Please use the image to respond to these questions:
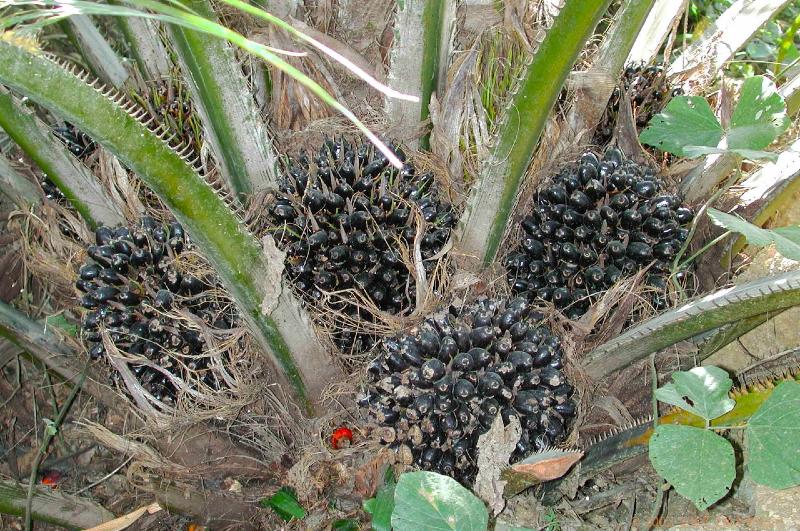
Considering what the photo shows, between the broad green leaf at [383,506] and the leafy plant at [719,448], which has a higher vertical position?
the leafy plant at [719,448]

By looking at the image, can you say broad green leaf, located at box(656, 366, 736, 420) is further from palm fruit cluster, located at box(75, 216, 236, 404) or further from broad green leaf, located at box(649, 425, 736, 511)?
Result: palm fruit cluster, located at box(75, 216, 236, 404)

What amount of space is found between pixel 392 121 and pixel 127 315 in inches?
28.5

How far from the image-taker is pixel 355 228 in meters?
1.58

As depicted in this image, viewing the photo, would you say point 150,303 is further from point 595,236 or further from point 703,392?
point 703,392

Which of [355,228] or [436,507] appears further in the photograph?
[355,228]

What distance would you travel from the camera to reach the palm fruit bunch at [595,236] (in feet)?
5.41

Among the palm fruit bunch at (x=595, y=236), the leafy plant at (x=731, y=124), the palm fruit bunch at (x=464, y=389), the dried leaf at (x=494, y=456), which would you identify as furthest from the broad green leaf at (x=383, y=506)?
the leafy plant at (x=731, y=124)

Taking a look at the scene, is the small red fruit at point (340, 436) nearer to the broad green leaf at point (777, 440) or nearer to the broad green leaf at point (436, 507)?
the broad green leaf at point (436, 507)

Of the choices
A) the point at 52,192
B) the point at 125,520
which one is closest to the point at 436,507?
the point at 125,520

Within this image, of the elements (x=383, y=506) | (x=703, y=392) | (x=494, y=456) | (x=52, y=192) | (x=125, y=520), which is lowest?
(x=125, y=520)

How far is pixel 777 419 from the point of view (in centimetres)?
123

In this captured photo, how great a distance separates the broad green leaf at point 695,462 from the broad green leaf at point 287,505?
79 cm

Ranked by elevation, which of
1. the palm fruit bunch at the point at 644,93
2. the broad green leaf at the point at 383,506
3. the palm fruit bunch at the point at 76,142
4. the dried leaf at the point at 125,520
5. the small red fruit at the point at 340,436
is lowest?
the dried leaf at the point at 125,520

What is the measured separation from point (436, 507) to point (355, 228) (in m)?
0.62
